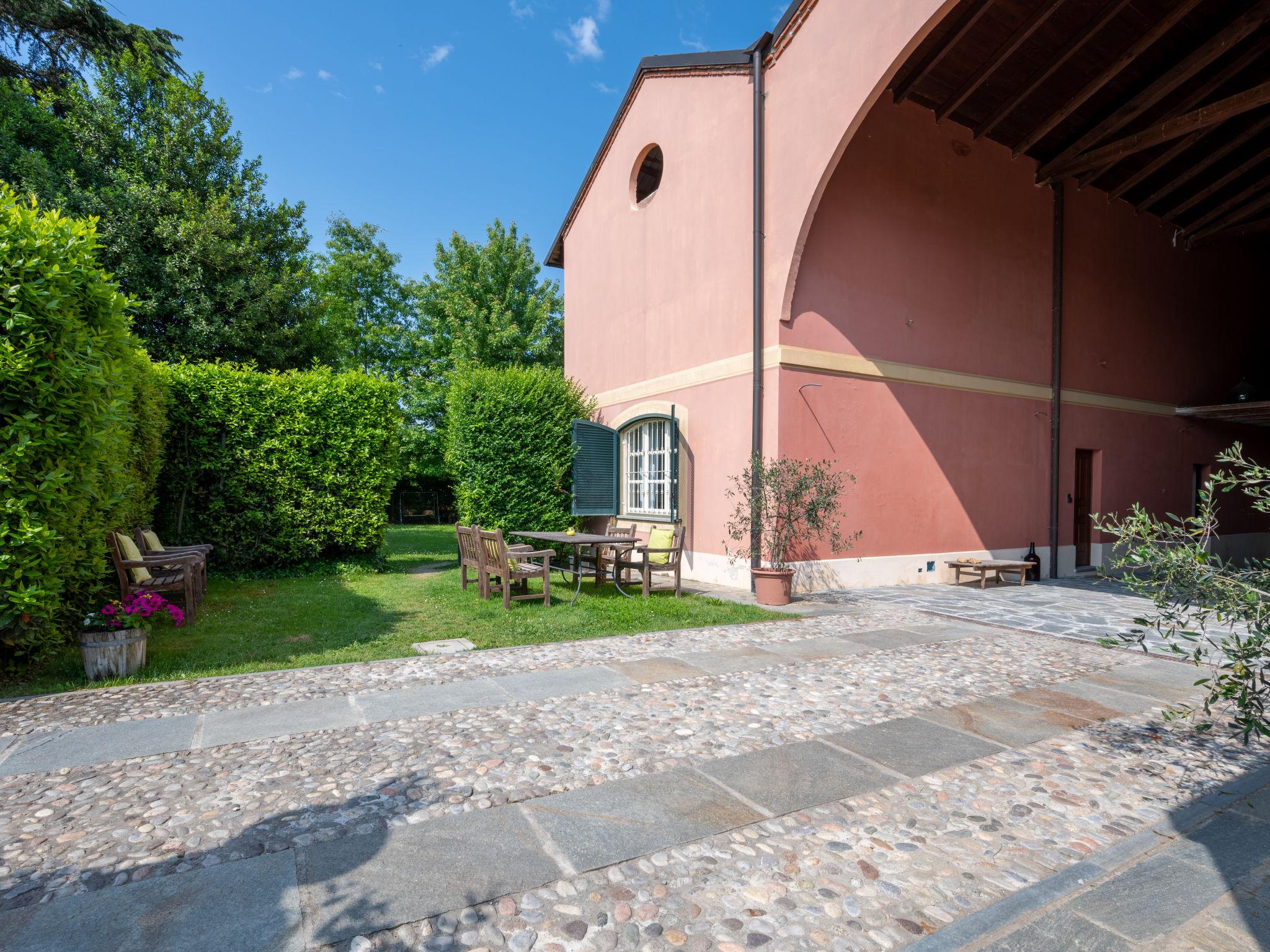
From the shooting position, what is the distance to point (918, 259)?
955cm

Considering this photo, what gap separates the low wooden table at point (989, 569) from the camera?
9359 millimetres

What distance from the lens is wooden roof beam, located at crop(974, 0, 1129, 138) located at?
815 cm

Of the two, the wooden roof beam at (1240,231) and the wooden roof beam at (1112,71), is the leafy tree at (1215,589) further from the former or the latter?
the wooden roof beam at (1240,231)

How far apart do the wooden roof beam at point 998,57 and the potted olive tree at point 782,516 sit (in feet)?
A: 17.9

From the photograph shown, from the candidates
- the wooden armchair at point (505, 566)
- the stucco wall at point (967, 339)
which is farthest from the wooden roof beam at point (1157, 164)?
the wooden armchair at point (505, 566)

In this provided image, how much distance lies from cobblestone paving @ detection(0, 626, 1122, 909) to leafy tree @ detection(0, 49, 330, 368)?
470 inches

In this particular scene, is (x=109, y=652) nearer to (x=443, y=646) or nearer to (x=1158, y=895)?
(x=443, y=646)

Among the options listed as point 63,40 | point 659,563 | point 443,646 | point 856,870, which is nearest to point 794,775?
point 856,870

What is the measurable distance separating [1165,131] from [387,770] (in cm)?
1200

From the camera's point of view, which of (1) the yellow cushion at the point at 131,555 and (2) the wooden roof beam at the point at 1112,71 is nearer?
(1) the yellow cushion at the point at 131,555

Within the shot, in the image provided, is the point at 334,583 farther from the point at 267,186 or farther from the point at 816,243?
the point at 267,186

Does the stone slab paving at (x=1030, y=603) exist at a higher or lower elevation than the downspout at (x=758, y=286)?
lower

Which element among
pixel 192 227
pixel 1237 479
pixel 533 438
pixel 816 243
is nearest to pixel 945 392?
pixel 816 243

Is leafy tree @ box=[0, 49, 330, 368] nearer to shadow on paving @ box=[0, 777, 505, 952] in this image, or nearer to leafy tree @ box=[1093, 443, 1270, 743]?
shadow on paving @ box=[0, 777, 505, 952]
